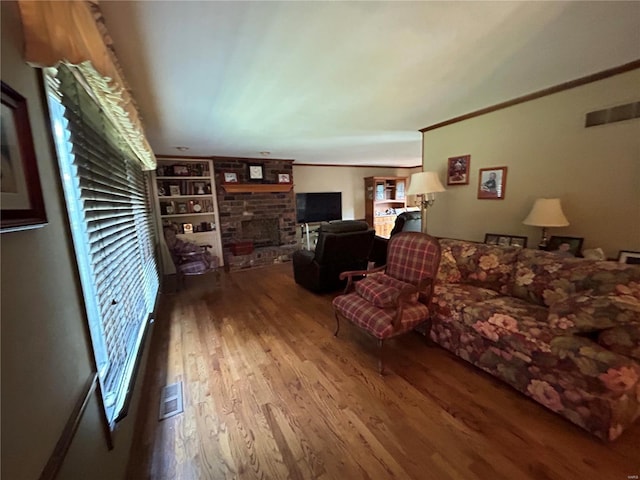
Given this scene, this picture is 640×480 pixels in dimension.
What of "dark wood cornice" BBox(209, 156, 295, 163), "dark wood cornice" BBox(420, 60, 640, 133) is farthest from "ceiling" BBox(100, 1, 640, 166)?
"dark wood cornice" BBox(209, 156, 295, 163)

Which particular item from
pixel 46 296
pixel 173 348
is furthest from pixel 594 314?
pixel 173 348

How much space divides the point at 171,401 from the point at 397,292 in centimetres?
185

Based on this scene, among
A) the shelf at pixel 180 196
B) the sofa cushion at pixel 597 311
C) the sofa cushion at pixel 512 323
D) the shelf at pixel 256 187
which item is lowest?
the sofa cushion at pixel 512 323

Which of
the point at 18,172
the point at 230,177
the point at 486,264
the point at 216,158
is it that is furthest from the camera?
the point at 230,177

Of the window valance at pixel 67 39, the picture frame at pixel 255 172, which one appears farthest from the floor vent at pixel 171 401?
the picture frame at pixel 255 172

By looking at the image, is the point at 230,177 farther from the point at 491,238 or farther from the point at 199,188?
the point at 491,238

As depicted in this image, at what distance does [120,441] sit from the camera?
1.25m

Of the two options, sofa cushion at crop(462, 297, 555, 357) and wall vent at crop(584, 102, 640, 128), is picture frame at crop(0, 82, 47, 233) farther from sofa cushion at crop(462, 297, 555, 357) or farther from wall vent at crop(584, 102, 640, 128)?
wall vent at crop(584, 102, 640, 128)

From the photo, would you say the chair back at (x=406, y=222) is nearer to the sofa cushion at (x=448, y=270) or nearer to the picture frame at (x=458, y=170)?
the picture frame at (x=458, y=170)

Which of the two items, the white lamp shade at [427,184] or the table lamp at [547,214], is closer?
the table lamp at [547,214]

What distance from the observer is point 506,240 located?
2.78 m

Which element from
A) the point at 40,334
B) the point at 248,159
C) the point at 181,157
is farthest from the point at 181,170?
the point at 40,334

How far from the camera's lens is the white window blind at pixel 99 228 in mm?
1067

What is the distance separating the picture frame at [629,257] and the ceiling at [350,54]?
138 centimetres
